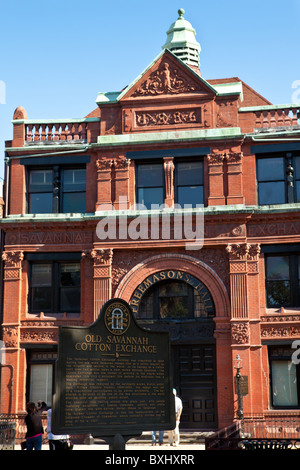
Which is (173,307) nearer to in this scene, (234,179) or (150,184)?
(150,184)

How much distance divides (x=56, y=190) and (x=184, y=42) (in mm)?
12979

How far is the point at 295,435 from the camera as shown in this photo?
2559 centimetres

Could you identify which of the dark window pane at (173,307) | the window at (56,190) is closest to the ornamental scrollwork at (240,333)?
the dark window pane at (173,307)

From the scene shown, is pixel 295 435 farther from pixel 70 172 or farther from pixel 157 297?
pixel 70 172

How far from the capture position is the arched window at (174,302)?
28.1 metres

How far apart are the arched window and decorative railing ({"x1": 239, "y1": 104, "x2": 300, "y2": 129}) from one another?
25.4 feet

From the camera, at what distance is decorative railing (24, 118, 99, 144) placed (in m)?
30.3

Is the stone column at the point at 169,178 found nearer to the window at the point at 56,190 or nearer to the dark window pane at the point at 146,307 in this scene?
the window at the point at 56,190

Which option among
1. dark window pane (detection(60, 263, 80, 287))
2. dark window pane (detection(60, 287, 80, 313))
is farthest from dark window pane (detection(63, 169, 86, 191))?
dark window pane (detection(60, 287, 80, 313))

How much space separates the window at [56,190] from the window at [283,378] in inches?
416

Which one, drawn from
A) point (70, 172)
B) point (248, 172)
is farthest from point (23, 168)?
point (248, 172)

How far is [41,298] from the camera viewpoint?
29359mm

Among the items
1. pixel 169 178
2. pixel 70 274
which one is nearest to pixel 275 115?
pixel 169 178
